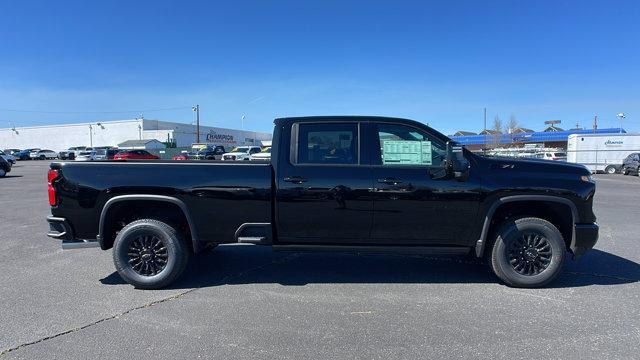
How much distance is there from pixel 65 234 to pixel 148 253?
3.26ft

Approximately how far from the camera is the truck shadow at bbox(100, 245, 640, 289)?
527 cm

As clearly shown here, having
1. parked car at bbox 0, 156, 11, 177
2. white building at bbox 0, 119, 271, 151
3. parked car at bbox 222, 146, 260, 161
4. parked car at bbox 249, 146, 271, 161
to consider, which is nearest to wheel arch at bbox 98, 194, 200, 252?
parked car at bbox 249, 146, 271, 161

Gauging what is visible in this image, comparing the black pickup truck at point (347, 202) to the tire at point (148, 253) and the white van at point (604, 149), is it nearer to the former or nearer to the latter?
the tire at point (148, 253)

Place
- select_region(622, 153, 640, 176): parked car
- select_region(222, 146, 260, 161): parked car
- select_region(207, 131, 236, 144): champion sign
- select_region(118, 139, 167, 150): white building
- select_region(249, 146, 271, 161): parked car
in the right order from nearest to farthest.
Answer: select_region(249, 146, 271, 161): parked car
select_region(622, 153, 640, 176): parked car
select_region(222, 146, 260, 161): parked car
select_region(118, 139, 167, 150): white building
select_region(207, 131, 236, 144): champion sign

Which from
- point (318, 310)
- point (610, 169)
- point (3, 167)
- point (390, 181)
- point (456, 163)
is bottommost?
point (318, 310)

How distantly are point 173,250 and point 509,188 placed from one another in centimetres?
390

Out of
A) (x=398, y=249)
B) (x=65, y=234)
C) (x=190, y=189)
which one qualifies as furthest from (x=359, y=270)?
(x=65, y=234)

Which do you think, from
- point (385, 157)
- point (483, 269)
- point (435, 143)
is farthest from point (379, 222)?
point (483, 269)

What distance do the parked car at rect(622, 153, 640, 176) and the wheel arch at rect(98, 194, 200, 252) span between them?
102ft

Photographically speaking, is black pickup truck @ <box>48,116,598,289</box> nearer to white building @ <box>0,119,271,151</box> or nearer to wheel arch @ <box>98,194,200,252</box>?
wheel arch @ <box>98,194,200,252</box>

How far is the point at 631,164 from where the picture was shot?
28.0 metres

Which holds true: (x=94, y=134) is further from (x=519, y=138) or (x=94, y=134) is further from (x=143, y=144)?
(x=519, y=138)

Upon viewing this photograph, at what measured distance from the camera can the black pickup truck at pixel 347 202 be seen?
4805 mm

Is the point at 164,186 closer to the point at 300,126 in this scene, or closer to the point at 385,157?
the point at 300,126
